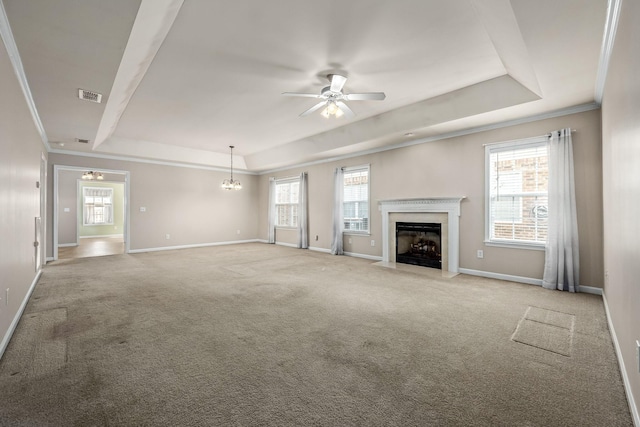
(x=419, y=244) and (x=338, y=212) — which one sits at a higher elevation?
(x=338, y=212)

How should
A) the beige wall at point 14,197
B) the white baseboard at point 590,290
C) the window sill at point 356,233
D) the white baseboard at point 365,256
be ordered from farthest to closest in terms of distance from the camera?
the window sill at point 356,233 < the white baseboard at point 365,256 < the white baseboard at point 590,290 < the beige wall at point 14,197

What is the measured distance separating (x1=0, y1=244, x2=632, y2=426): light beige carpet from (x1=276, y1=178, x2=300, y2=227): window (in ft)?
16.5

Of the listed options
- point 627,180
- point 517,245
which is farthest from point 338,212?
point 627,180

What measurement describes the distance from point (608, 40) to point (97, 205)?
15.1m

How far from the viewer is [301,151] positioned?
7418mm

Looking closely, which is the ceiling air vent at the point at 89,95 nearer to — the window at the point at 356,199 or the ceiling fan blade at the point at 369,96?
the ceiling fan blade at the point at 369,96

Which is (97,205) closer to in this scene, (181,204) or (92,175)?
(92,175)

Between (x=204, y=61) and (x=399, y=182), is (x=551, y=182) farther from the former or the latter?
(x=204, y=61)

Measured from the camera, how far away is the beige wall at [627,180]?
1.64 m

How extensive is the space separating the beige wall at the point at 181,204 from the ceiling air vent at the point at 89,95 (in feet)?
14.7

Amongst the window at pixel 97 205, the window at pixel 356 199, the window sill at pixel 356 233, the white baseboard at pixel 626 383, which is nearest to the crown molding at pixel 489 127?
the window at pixel 356 199

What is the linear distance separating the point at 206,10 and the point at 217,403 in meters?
3.07

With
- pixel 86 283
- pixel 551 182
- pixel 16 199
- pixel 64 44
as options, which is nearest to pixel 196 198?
pixel 86 283

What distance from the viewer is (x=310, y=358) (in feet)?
7.39
